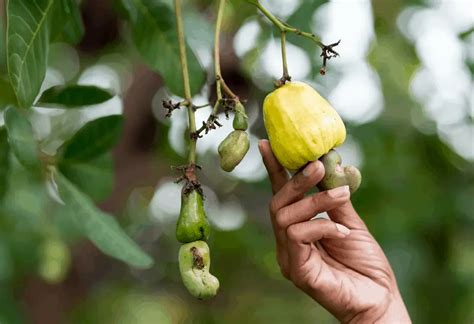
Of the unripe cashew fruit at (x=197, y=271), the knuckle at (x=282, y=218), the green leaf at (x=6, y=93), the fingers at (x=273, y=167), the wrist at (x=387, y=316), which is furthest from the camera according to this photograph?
the green leaf at (x=6, y=93)

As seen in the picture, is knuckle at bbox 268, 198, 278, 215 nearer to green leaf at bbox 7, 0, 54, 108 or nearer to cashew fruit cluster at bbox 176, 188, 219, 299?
cashew fruit cluster at bbox 176, 188, 219, 299

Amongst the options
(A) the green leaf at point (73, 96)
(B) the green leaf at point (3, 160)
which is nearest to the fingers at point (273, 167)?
(A) the green leaf at point (73, 96)

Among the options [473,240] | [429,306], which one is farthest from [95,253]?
[473,240]

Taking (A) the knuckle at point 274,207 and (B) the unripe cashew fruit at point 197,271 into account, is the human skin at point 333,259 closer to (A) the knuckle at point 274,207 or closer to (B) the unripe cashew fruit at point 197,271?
(A) the knuckle at point 274,207

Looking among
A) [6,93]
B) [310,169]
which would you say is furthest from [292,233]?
[6,93]

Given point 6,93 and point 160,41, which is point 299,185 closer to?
point 160,41

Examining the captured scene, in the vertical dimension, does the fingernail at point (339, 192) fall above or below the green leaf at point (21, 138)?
above

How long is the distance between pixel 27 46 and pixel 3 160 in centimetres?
34

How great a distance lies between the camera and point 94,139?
1550mm

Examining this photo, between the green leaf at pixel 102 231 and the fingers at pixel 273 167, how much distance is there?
0.24 metres

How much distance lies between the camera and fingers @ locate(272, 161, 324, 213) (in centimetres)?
114

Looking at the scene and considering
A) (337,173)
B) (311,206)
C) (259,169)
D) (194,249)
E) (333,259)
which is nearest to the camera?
(194,249)

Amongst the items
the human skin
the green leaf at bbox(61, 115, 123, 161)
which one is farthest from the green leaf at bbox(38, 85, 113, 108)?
the human skin

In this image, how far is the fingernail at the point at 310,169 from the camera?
1.14m
